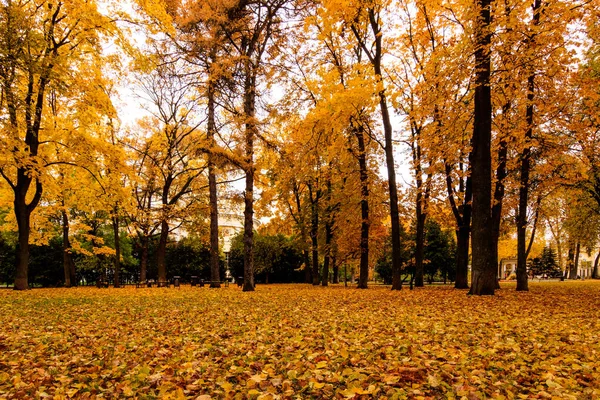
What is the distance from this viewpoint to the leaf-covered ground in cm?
301

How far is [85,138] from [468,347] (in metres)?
14.6

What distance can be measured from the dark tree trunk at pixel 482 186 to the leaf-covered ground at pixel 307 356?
3291 mm

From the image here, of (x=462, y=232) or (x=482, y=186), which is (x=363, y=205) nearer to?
(x=462, y=232)

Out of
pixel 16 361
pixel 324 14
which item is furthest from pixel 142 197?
pixel 16 361

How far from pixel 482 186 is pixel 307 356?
8.23m

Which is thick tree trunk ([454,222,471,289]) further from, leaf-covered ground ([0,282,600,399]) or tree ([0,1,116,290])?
tree ([0,1,116,290])

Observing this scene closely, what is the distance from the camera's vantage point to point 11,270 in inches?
1233

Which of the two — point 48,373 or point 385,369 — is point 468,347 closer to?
point 385,369

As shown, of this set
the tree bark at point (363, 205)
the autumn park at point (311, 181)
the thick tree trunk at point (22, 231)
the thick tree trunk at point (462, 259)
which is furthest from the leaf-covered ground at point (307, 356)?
the tree bark at point (363, 205)

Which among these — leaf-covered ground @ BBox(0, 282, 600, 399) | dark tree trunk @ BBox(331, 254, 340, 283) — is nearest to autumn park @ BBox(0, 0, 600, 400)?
leaf-covered ground @ BBox(0, 282, 600, 399)

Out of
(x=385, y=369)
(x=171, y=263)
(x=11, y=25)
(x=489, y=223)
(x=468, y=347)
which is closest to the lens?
(x=385, y=369)

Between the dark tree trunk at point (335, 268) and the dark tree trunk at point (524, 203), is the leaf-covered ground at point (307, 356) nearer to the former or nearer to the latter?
the dark tree trunk at point (524, 203)

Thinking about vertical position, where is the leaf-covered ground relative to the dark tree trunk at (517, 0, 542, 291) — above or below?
below

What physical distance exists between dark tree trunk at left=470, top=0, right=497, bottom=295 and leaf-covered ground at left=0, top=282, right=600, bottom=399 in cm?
329
